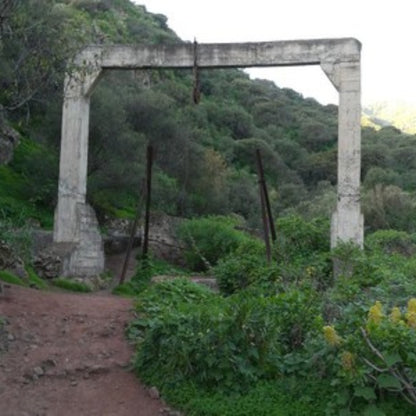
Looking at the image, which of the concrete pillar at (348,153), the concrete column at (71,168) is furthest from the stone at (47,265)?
the concrete pillar at (348,153)

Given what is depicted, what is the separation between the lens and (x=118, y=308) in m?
8.70

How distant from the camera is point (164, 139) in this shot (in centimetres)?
2820

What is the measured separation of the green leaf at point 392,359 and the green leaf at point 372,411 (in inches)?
14.2

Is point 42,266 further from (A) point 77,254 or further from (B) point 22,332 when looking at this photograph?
(B) point 22,332

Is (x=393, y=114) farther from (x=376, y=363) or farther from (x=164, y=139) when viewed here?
(x=376, y=363)

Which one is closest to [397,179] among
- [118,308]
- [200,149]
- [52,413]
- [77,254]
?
[200,149]

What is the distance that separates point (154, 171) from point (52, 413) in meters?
20.5

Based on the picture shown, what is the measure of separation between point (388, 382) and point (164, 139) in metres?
24.1

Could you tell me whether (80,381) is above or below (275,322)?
below

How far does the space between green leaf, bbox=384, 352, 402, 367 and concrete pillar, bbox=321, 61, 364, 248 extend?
7.83 meters

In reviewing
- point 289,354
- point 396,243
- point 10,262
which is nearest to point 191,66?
point 10,262

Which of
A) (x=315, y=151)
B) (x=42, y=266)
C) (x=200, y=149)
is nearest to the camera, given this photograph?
(x=42, y=266)

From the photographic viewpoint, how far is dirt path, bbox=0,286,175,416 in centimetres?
569

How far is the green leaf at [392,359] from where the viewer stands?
4742 millimetres
